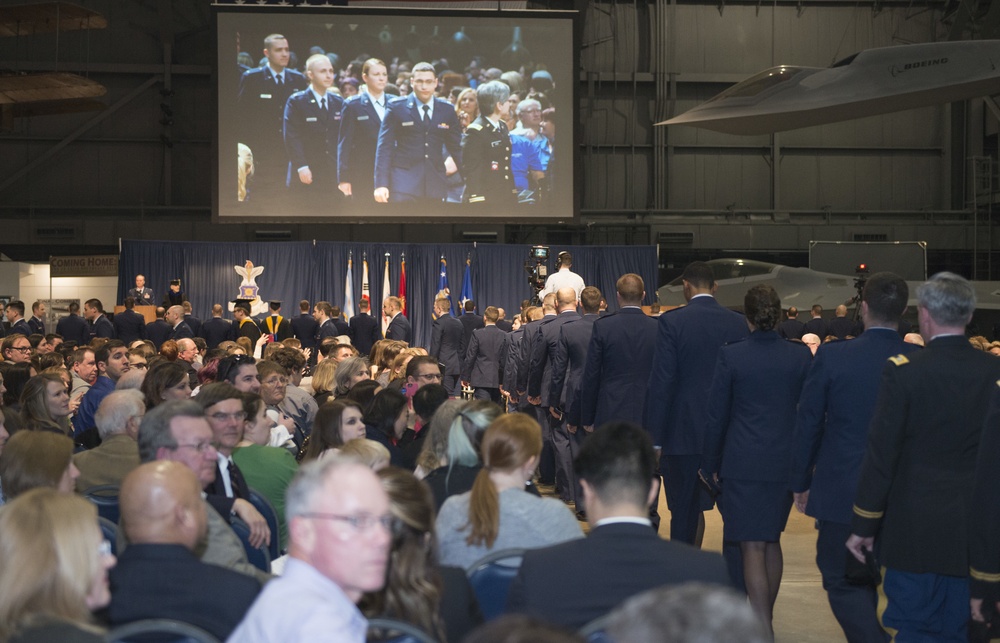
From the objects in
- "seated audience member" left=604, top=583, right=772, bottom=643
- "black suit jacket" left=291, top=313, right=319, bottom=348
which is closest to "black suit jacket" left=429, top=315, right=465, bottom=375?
"black suit jacket" left=291, top=313, right=319, bottom=348

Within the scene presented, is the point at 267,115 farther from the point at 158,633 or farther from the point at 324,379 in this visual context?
the point at 158,633

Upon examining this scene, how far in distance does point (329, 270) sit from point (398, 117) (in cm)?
324

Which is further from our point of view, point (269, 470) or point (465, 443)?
point (269, 470)

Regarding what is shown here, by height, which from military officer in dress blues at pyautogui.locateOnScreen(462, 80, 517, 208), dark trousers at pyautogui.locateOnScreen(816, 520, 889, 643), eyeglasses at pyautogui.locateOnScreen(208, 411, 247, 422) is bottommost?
dark trousers at pyautogui.locateOnScreen(816, 520, 889, 643)

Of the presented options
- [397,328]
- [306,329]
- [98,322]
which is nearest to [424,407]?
[397,328]

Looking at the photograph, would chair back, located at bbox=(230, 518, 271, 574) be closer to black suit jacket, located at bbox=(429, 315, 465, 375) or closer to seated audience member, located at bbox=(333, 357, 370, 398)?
seated audience member, located at bbox=(333, 357, 370, 398)

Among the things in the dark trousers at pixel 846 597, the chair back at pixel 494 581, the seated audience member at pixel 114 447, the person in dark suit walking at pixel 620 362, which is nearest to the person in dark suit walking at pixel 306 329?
the person in dark suit walking at pixel 620 362

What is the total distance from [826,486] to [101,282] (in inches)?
665

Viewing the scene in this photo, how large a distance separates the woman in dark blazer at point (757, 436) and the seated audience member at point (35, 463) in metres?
2.57

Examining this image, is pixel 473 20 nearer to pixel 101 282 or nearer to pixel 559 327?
pixel 101 282

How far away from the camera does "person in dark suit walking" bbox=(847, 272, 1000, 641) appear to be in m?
3.44

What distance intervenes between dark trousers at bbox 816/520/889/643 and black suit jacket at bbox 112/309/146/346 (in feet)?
34.2

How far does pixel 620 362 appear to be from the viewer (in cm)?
632

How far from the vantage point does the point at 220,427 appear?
160 inches
